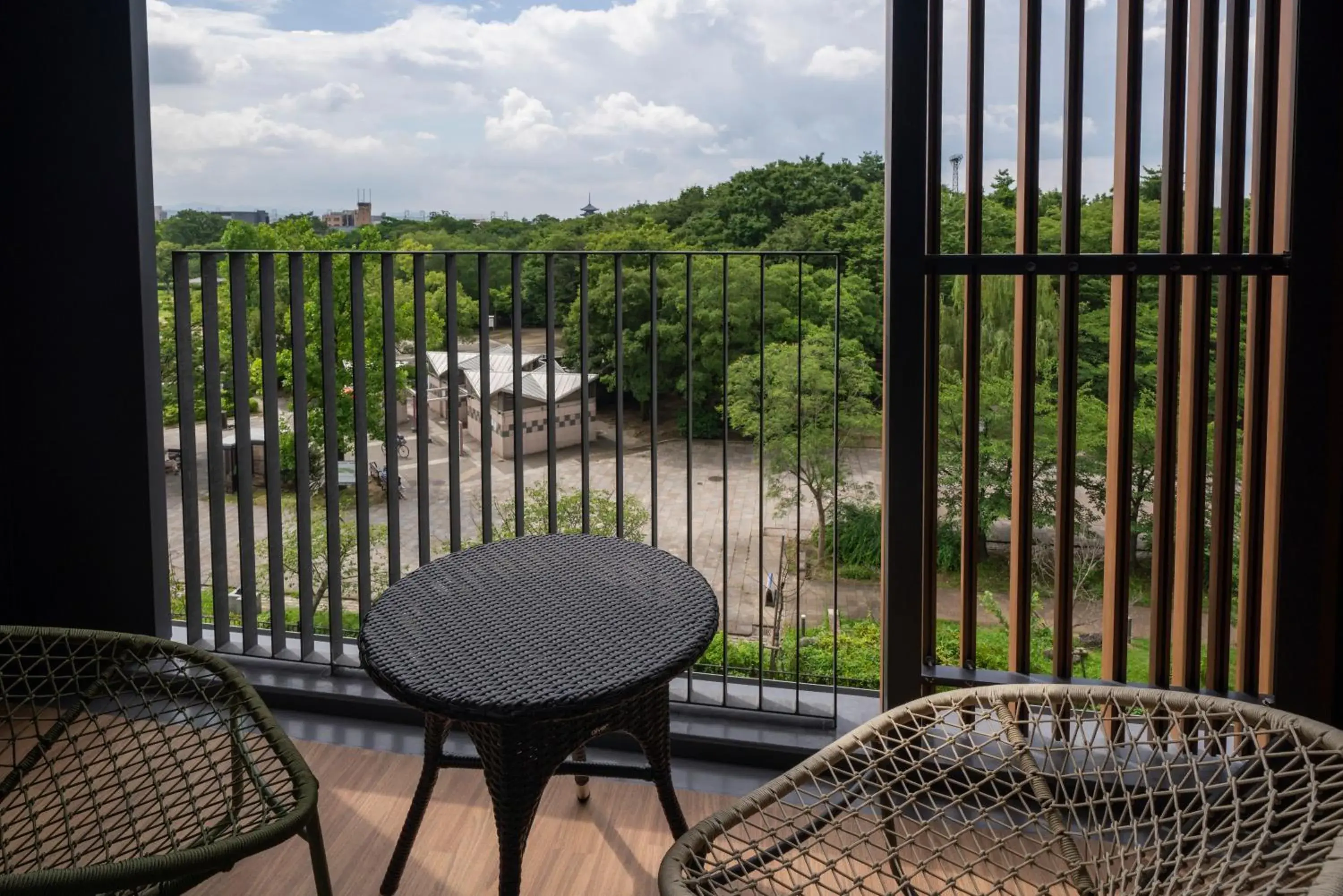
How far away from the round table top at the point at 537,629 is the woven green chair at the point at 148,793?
0.18 meters

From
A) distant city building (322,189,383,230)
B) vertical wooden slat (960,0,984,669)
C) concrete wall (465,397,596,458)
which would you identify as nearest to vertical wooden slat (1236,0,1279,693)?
vertical wooden slat (960,0,984,669)

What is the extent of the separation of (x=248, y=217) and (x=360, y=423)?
62.4 ft

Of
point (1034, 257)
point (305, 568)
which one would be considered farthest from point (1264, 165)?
point (305, 568)

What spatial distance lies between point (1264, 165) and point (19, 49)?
105 inches

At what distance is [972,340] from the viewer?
72.4 inches

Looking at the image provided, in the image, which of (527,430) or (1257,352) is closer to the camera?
(1257,352)

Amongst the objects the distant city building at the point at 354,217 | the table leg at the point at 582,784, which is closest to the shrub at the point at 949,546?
the table leg at the point at 582,784

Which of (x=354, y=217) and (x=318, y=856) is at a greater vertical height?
(x=354, y=217)

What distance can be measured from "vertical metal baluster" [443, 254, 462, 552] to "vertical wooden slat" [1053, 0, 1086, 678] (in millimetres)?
1241

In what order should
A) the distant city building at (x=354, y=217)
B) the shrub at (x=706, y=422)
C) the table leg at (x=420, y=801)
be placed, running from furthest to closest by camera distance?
the distant city building at (x=354, y=217)
the shrub at (x=706, y=422)
the table leg at (x=420, y=801)

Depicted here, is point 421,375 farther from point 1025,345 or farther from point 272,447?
point 1025,345

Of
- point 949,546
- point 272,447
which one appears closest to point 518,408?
point 272,447

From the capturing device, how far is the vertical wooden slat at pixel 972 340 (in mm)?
1787

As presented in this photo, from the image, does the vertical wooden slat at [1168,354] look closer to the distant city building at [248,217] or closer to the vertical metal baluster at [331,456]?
the vertical metal baluster at [331,456]
